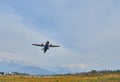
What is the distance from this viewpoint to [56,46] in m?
91.4

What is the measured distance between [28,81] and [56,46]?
1727 cm

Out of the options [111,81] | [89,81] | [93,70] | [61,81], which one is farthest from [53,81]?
[93,70]

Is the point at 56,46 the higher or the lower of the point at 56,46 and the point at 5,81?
the higher

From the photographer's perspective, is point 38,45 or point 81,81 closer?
point 81,81

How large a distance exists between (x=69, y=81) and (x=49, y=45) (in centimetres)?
1529

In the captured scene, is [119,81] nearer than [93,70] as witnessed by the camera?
Yes

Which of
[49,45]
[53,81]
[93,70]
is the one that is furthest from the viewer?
[93,70]

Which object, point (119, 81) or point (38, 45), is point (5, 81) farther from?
point (119, 81)

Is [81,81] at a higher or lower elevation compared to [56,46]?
lower

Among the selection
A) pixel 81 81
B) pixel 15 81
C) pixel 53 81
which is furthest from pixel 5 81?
pixel 81 81

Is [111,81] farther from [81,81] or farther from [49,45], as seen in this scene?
[49,45]

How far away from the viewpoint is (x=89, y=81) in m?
77.1

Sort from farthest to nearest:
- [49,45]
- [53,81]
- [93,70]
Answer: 1. [93,70]
2. [49,45]
3. [53,81]

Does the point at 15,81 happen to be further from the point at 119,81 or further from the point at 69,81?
the point at 119,81
